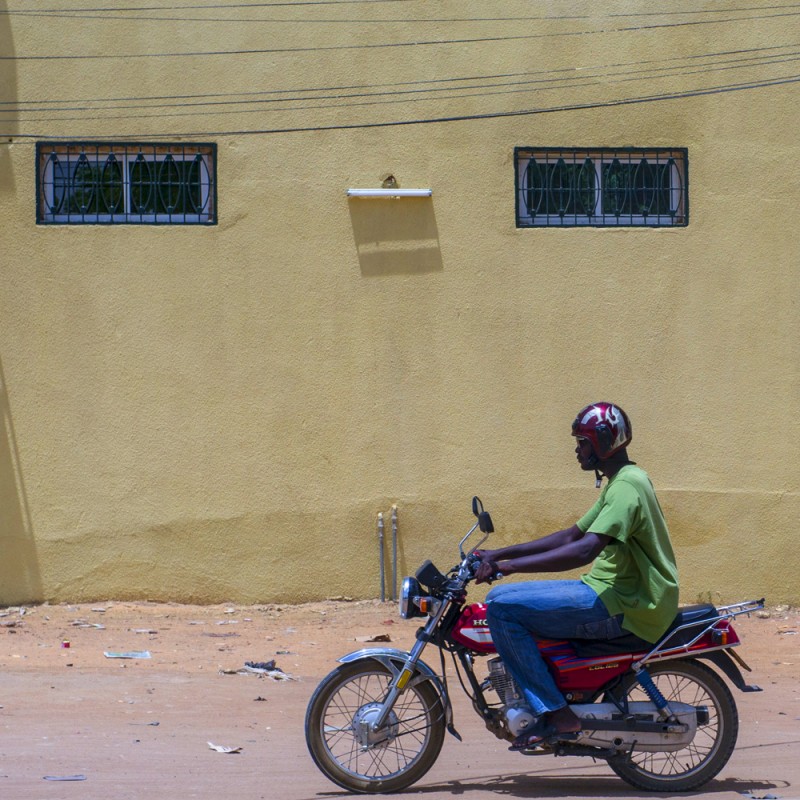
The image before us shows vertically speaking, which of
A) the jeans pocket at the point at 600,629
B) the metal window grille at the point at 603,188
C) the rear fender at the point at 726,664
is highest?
the metal window grille at the point at 603,188

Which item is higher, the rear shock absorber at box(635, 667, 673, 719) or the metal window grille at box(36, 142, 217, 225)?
the metal window grille at box(36, 142, 217, 225)

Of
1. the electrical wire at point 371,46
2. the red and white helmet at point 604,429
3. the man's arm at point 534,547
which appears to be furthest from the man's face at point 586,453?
the electrical wire at point 371,46

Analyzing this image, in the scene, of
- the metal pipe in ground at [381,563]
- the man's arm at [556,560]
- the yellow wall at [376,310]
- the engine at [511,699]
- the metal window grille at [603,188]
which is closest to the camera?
the man's arm at [556,560]

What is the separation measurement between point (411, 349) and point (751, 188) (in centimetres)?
303

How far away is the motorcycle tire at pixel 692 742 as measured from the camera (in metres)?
5.18

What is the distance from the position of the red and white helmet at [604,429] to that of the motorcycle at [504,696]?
564 mm

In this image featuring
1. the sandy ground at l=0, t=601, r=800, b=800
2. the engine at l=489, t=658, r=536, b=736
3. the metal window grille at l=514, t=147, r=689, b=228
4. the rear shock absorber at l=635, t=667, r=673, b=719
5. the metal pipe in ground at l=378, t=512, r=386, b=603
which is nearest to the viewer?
the engine at l=489, t=658, r=536, b=736

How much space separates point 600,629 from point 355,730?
1109 mm

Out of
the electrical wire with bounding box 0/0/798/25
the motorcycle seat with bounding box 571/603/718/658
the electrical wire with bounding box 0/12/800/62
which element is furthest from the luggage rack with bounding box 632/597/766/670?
the electrical wire with bounding box 0/0/798/25

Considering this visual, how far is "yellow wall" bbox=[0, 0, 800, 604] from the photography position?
31.1 feet

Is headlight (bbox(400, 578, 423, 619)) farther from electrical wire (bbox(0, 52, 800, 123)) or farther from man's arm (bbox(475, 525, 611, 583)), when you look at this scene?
electrical wire (bbox(0, 52, 800, 123))

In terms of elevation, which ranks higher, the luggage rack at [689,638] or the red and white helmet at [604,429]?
the red and white helmet at [604,429]

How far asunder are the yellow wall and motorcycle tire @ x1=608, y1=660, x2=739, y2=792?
14.5 ft

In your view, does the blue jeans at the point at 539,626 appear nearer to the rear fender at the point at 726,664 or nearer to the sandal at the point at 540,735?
the sandal at the point at 540,735
